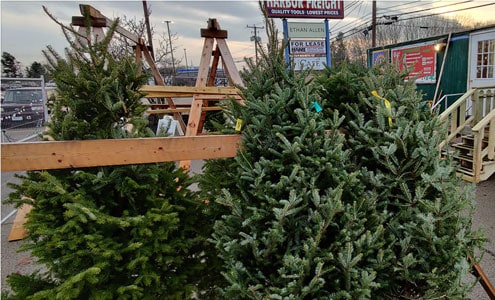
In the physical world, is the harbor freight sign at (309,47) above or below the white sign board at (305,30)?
below

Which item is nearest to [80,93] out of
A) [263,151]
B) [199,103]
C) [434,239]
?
[263,151]

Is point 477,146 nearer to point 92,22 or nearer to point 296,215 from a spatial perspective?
point 296,215

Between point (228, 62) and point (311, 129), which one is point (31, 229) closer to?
point (311, 129)

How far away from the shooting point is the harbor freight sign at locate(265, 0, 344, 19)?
231 inches

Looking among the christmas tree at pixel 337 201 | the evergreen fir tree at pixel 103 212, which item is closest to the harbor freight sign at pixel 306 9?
the christmas tree at pixel 337 201

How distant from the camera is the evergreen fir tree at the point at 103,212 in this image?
1.27m

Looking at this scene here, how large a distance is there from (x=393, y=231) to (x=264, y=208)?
64 cm

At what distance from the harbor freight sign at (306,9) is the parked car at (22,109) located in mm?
6623

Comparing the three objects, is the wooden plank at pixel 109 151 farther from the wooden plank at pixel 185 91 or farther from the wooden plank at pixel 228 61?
the wooden plank at pixel 228 61

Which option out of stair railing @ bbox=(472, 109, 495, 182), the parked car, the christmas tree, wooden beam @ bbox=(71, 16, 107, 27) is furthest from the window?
the parked car

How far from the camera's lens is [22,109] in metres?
9.01

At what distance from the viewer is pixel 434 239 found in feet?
4.27

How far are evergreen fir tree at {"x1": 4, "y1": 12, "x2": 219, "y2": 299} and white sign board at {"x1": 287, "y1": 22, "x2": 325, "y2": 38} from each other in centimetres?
523

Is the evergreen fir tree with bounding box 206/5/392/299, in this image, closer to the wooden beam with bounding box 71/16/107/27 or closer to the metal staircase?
the wooden beam with bounding box 71/16/107/27
